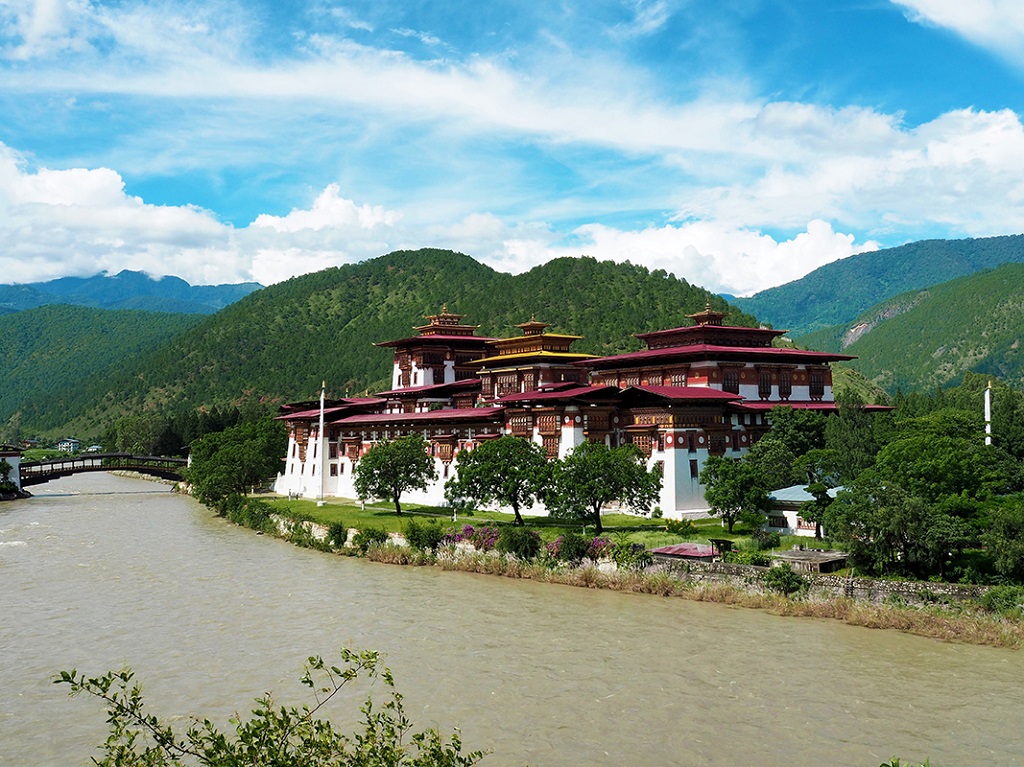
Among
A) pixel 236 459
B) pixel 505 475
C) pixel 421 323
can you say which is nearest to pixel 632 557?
pixel 505 475

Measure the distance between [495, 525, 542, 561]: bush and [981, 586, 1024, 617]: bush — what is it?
18.1 metres

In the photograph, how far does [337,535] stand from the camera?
169ft

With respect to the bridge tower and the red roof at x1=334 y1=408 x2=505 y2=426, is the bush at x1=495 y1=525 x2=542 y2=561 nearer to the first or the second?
the red roof at x1=334 y1=408 x2=505 y2=426

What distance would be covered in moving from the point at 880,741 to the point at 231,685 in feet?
54.1

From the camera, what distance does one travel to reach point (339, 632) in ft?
109

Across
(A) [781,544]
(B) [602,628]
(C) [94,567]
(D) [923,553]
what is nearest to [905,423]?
(A) [781,544]

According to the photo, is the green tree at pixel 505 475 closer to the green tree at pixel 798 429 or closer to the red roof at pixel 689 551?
the red roof at pixel 689 551

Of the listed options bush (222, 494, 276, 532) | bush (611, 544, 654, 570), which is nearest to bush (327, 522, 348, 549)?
bush (222, 494, 276, 532)

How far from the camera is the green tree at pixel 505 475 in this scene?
4838 centimetres

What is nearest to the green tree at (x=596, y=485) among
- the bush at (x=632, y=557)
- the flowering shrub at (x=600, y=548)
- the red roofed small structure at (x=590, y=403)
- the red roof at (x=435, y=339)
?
the flowering shrub at (x=600, y=548)

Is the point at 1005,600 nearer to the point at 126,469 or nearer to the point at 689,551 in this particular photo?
the point at 689,551

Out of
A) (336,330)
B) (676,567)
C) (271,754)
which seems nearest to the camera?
(271,754)

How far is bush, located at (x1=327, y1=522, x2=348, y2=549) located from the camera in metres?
51.3

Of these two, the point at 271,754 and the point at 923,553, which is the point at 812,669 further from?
the point at 271,754
